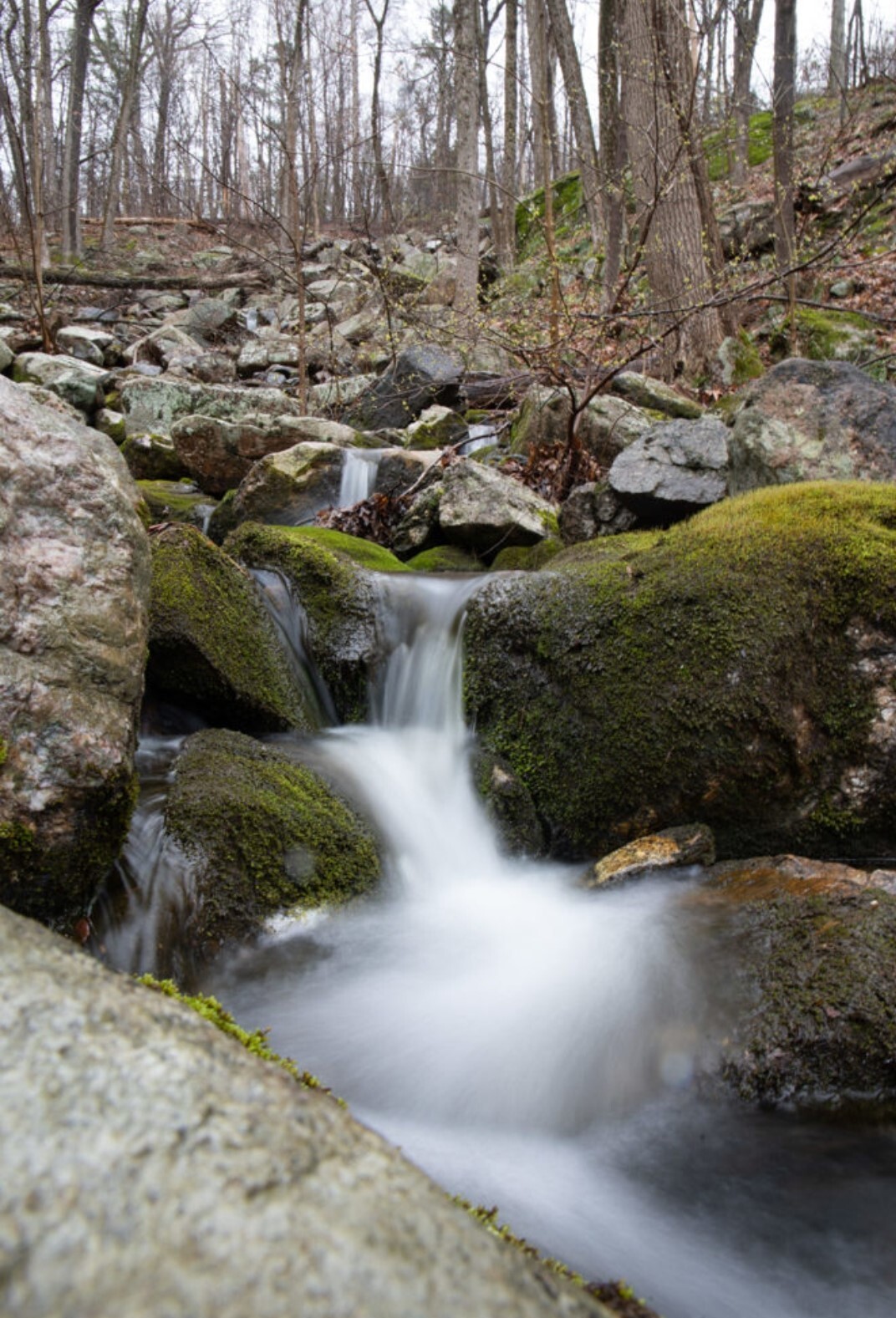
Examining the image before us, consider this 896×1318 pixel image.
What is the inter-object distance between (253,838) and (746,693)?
222 centimetres

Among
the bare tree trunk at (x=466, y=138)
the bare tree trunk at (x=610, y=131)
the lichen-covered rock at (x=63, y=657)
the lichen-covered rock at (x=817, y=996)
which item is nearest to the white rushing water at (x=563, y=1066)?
the lichen-covered rock at (x=817, y=996)

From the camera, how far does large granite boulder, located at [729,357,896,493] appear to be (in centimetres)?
518

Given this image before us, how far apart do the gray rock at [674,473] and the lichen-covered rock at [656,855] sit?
278 cm

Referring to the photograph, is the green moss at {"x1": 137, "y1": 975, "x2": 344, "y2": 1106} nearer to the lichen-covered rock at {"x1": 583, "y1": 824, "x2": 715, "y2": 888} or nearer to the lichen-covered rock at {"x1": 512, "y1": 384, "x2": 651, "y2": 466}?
the lichen-covered rock at {"x1": 583, "y1": 824, "x2": 715, "y2": 888}

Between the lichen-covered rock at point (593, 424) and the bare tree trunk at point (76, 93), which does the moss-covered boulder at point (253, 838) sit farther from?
the bare tree trunk at point (76, 93)

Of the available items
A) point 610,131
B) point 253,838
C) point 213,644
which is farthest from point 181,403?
point 253,838

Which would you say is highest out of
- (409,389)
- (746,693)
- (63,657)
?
(409,389)

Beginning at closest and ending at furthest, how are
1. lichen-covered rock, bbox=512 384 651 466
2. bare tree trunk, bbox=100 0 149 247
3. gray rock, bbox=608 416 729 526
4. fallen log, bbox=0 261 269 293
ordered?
1. gray rock, bbox=608 416 729 526
2. lichen-covered rock, bbox=512 384 651 466
3. fallen log, bbox=0 261 269 293
4. bare tree trunk, bbox=100 0 149 247

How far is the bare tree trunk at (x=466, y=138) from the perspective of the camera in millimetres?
14383

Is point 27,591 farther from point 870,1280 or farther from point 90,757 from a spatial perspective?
point 870,1280

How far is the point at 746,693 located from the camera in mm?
3734

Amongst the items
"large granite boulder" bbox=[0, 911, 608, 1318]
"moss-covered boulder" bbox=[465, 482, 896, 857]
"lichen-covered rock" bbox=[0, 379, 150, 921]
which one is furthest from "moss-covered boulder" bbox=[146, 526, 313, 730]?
"large granite boulder" bbox=[0, 911, 608, 1318]

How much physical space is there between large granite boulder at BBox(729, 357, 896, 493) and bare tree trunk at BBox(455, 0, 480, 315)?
32.0 ft

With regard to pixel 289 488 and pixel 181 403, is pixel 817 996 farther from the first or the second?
pixel 181 403
